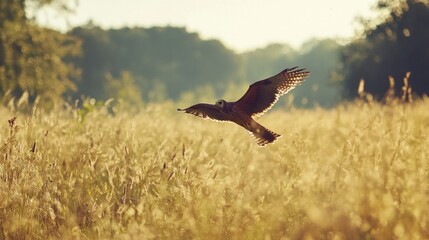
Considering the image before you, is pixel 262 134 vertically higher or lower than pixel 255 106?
lower

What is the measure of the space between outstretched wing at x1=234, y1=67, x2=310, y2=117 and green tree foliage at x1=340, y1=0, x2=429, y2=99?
51.1ft

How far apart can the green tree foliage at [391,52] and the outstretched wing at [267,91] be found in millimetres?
15563

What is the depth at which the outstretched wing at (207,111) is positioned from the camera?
2.84 metres

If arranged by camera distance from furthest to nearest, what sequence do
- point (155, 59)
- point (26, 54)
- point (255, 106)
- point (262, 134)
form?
point (155, 59) → point (26, 54) → point (255, 106) → point (262, 134)

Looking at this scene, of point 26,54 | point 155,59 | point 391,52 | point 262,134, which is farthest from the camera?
point 155,59

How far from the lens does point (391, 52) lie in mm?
20969

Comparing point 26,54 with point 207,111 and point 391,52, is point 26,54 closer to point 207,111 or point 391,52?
point 391,52

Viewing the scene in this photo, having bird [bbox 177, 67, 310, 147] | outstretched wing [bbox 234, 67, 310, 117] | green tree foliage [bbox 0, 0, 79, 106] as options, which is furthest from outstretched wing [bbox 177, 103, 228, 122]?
green tree foliage [bbox 0, 0, 79, 106]

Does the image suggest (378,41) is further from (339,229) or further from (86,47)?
(86,47)

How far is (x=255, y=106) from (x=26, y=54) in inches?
644

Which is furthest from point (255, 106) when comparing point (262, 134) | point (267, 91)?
point (262, 134)

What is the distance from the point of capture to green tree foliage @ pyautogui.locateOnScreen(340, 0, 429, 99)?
757 inches

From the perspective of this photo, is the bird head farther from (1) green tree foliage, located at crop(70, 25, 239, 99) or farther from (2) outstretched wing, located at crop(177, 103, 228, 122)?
(1) green tree foliage, located at crop(70, 25, 239, 99)

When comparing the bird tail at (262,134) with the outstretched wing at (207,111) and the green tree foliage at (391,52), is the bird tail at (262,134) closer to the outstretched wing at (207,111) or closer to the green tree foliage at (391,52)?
the outstretched wing at (207,111)
